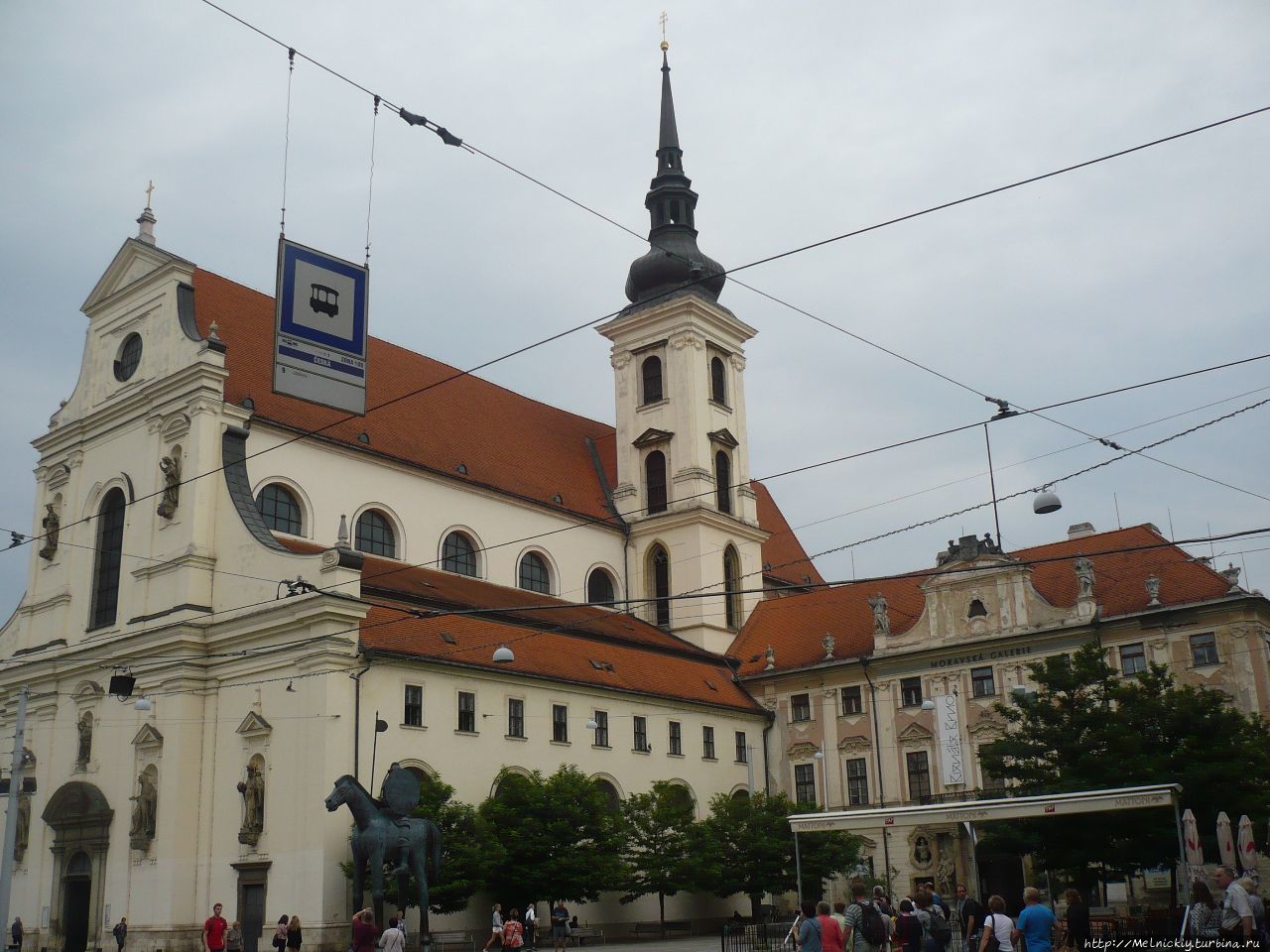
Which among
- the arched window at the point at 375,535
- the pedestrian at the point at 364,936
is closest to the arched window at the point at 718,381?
the arched window at the point at 375,535

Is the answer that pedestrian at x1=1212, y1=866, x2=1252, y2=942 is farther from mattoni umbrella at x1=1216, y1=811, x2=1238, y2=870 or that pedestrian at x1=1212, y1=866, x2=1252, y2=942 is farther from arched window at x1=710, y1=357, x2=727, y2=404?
arched window at x1=710, y1=357, x2=727, y2=404

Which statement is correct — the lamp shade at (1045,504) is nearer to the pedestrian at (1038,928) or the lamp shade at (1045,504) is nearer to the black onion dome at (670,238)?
the pedestrian at (1038,928)

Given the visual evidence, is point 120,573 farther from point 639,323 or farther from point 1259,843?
point 1259,843

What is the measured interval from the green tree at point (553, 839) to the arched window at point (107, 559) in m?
12.7

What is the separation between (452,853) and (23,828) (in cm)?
1441

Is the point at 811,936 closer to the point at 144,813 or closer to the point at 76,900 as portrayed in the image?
the point at 144,813

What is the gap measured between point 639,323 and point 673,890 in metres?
→ 23.7

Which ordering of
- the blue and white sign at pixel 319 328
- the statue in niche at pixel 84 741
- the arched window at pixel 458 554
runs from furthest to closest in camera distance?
the arched window at pixel 458 554 < the statue in niche at pixel 84 741 < the blue and white sign at pixel 319 328

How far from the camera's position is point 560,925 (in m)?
29.5

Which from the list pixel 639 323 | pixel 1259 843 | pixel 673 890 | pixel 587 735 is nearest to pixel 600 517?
pixel 639 323

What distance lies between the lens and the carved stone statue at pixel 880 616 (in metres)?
42.5

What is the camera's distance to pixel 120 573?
36.5m

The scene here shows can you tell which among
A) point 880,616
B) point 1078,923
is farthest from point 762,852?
point 1078,923

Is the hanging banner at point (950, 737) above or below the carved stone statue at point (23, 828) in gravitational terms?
above
